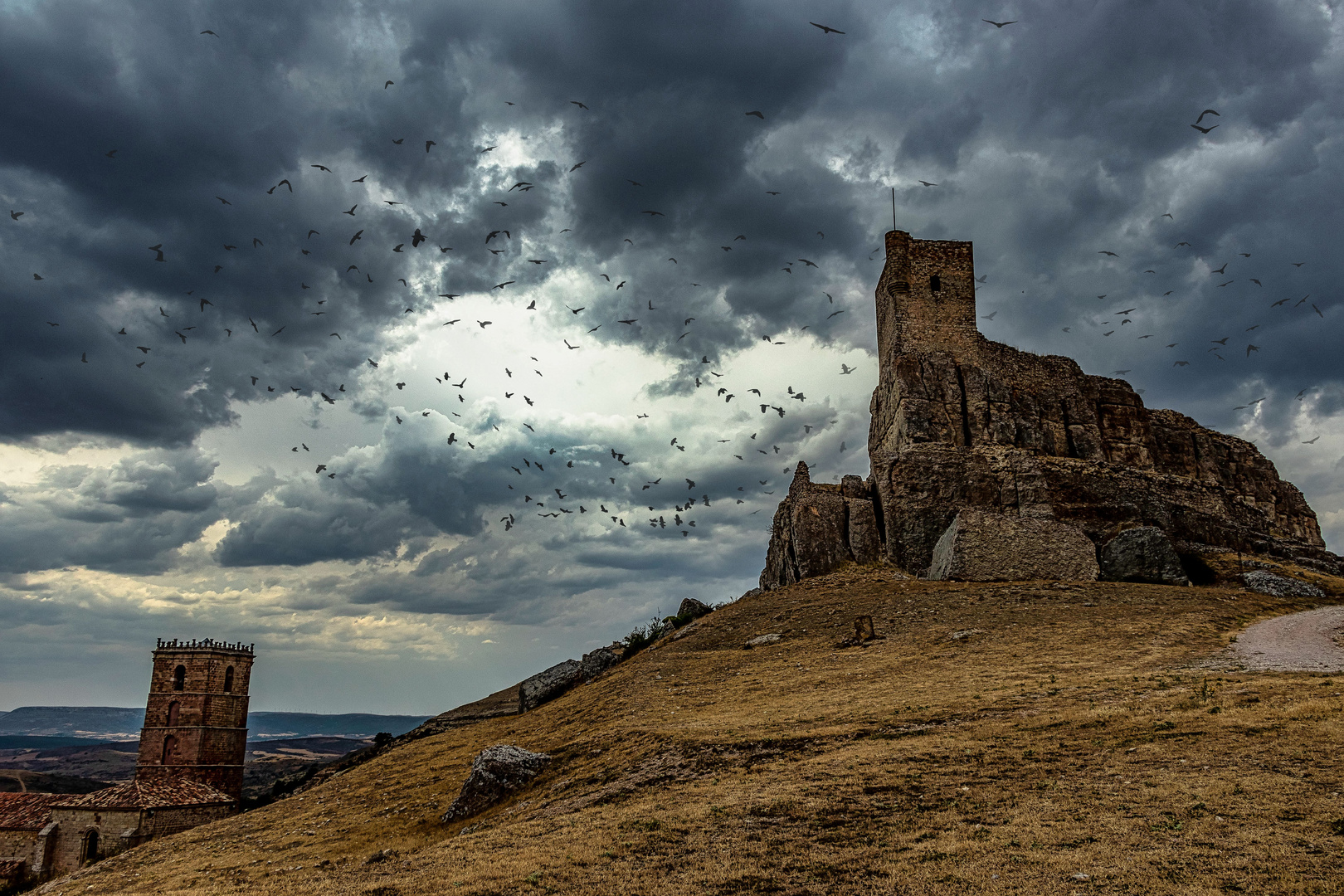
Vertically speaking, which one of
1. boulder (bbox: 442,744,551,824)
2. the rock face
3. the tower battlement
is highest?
the tower battlement

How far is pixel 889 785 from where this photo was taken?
52.1 feet

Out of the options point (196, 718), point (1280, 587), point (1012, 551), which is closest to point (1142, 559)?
point (1280, 587)

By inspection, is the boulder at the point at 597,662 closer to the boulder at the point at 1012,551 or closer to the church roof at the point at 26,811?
the boulder at the point at 1012,551

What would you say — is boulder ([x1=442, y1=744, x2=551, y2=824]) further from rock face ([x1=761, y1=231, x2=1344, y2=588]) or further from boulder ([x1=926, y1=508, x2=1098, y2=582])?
rock face ([x1=761, y1=231, x2=1344, y2=588])

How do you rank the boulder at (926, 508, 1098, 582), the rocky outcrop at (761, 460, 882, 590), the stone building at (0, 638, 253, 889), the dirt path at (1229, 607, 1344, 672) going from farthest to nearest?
1. the stone building at (0, 638, 253, 889)
2. the rocky outcrop at (761, 460, 882, 590)
3. the boulder at (926, 508, 1098, 582)
4. the dirt path at (1229, 607, 1344, 672)

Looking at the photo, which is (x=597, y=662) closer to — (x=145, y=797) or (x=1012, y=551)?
(x=1012, y=551)

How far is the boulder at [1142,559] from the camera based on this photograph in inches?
1588

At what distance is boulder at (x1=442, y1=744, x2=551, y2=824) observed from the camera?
72.1 feet

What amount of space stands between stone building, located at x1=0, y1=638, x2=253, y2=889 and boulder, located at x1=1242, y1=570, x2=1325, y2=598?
220 feet

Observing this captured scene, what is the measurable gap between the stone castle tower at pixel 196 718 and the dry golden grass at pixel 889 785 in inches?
2049

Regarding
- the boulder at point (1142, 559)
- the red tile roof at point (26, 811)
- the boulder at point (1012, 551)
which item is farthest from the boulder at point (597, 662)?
the red tile roof at point (26, 811)

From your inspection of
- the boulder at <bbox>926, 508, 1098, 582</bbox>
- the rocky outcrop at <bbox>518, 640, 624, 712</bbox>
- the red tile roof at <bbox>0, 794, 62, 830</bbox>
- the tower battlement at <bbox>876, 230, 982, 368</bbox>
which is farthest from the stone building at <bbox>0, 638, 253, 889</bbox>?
the tower battlement at <bbox>876, 230, 982, 368</bbox>

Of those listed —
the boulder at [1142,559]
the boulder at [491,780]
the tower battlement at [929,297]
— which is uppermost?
the tower battlement at [929,297]

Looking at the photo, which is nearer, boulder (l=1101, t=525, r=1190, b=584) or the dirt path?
the dirt path
